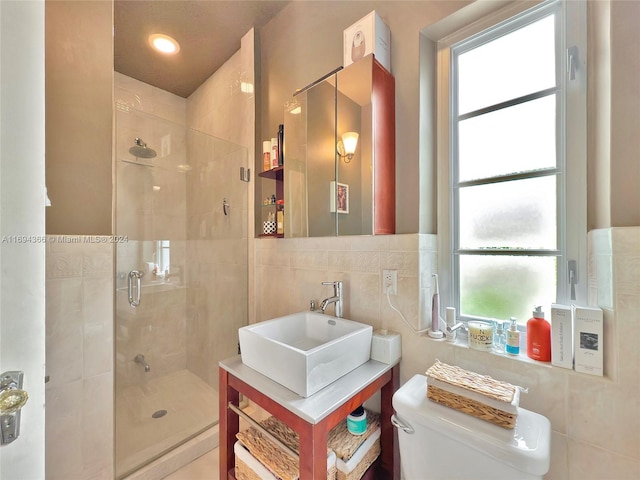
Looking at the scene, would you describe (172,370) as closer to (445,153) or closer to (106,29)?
(106,29)

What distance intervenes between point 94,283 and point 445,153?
67.5 inches

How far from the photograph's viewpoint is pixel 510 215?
3.58 ft

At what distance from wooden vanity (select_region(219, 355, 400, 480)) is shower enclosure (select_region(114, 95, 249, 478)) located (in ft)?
2.31

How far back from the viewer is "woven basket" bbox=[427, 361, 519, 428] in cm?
73

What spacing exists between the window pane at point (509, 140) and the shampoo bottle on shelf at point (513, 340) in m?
0.62

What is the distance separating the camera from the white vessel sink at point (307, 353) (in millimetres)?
905

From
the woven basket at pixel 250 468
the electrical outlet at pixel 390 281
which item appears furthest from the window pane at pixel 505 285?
the woven basket at pixel 250 468

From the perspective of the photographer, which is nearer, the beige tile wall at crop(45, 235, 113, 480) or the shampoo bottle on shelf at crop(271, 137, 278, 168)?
the beige tile wall at crop(45, 235, 113, 480)

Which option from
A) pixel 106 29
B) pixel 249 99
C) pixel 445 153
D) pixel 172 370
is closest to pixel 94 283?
pixel 172 370

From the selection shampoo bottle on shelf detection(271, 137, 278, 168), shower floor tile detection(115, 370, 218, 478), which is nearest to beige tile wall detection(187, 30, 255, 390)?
shower floor tile detection(115, 370, 218, 478)

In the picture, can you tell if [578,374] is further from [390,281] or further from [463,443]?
[390,281]

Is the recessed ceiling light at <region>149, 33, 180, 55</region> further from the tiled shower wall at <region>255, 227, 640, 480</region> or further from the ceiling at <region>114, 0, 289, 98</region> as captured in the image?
the tiled shower wall at <region>255, 227, 640, 480</region>

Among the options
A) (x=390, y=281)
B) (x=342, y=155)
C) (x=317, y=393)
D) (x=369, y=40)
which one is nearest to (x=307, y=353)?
(x=317, y=393)

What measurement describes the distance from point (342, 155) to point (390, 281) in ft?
2.27
